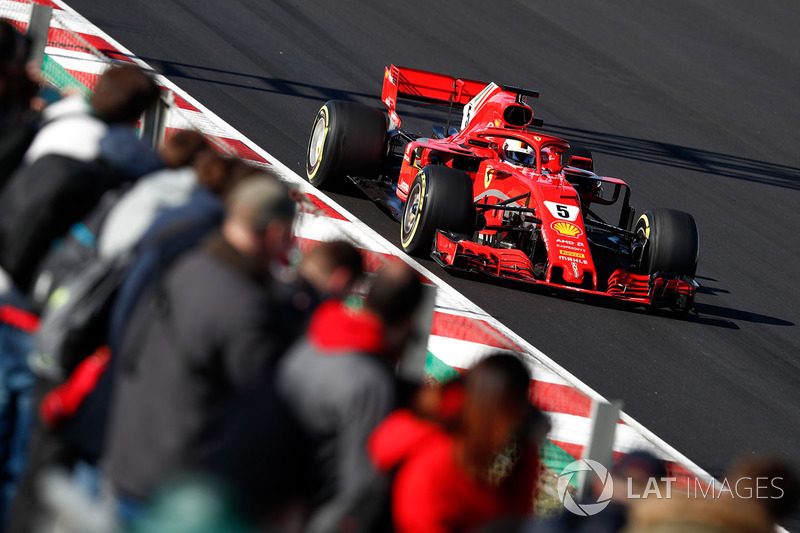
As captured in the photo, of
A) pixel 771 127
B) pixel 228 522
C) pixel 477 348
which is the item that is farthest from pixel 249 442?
pixel 771 127

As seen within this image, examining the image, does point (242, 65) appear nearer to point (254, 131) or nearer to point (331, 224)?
point (254, 131)

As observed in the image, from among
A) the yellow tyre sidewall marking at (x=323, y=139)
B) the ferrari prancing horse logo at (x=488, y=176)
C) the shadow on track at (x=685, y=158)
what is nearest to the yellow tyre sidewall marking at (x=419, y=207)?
the ferrari prancing horse logo at (x=488, y=176)

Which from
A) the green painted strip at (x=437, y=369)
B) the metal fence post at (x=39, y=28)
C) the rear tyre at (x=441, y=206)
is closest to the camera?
the green painted strip at (x=437, y=369)

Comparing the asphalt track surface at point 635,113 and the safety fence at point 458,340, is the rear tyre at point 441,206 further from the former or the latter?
the safety fence at point 458,340

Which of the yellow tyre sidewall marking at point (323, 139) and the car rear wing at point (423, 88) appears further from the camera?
the car rear wing at point (423, 88)

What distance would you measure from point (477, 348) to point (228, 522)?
3057 millimetres

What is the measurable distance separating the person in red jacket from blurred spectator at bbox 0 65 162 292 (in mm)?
1477

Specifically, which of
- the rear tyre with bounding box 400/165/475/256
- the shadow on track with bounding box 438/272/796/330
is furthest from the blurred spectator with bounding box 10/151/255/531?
the shadow on track with bounding box 438/272/796/330

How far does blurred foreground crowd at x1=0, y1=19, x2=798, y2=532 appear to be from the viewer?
2.83 metres

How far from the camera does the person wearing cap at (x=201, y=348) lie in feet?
9.70

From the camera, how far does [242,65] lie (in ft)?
48.2

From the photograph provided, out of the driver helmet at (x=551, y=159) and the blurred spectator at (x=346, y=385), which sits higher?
the blurred spectator at (x=346, y=385)

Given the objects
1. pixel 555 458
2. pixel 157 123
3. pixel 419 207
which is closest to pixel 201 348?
pixel 555 458

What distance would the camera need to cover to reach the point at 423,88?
11.7 m
